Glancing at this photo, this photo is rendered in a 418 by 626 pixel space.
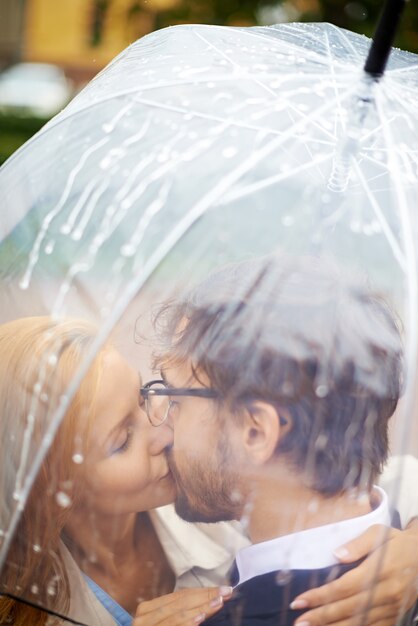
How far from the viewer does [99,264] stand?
185 centimetres

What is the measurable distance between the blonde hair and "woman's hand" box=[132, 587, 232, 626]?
17cm

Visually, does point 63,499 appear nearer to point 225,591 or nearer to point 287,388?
point 225,591

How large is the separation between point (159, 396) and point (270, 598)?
1.32 ft

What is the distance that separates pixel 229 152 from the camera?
193 centimetres

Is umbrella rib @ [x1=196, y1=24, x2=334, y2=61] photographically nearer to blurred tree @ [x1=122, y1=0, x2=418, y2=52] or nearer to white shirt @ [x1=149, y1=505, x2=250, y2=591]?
white shirt @ [x1=149, y1=505, x2=250, y2=591]

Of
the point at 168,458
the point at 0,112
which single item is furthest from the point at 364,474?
the point at 0,112

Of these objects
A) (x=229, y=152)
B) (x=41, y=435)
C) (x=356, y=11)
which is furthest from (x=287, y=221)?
(x=356, y=11)

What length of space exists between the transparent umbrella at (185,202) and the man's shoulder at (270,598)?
28 centimetres

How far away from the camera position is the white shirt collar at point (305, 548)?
5.90 ft

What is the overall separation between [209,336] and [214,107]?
47 cm

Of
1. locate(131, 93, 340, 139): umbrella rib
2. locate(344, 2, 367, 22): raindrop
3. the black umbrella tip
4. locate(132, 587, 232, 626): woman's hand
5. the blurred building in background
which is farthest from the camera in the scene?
the blurred building in background

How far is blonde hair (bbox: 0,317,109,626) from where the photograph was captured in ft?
5.93

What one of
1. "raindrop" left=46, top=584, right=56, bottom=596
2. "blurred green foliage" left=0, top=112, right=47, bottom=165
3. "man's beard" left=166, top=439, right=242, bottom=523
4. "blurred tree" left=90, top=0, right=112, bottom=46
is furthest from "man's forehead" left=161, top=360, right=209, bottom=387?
"blurred green foliage" left=0, top=112, right=47, bottom=165

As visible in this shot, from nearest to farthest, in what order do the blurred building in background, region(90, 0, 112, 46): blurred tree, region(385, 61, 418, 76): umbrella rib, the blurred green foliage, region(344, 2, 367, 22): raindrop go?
region(385, 61, 418, 76): umbrella rib
region(344, 2, 367, 22): raindrop
the blurred building in background
region(90, 0, 112, 46): blurred tree
the blurred green foliage
